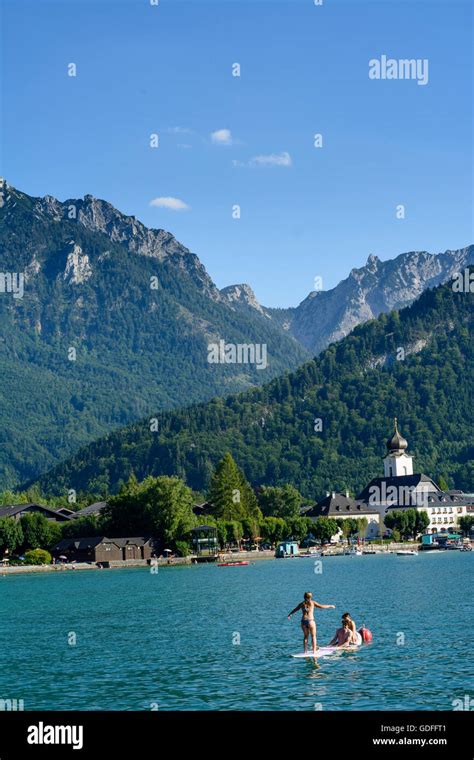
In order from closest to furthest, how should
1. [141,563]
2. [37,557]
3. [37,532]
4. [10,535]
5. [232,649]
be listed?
[232,649] → [37,557] → [141,563] → [10,535] → [37,532]

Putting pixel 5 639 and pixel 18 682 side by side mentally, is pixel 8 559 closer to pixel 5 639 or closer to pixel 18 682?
pixel 5 639

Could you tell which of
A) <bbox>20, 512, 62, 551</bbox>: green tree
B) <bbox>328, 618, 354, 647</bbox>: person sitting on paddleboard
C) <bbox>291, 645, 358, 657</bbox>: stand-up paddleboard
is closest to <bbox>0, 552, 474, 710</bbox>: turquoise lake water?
<bbox>291, 645, 358, 657</bbox>: stand-up paddleboard

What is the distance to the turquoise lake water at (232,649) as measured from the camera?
4306cm

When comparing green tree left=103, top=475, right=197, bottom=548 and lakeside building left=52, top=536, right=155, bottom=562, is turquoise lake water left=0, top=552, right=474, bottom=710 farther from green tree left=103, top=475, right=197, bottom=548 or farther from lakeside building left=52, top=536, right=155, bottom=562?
green tree left=103, top=475, right=197, bottom=548

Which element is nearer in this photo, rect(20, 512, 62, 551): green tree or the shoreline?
the shoreline

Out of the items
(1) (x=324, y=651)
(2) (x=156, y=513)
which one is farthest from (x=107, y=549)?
(1) (x=324, y=651)

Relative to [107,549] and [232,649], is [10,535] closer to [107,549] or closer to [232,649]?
[107,549]

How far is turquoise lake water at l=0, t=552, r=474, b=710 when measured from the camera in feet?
141

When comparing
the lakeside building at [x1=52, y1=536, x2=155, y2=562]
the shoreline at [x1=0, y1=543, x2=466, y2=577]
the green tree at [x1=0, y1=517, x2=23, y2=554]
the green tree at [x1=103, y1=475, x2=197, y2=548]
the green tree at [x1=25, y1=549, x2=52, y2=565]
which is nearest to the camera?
the shoreline at [x1=0, y1=543, x2=466, y2=577]

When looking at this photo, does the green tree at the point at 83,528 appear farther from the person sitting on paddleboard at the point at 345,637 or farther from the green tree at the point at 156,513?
the person sitting on paddleboard at the point at 345,637

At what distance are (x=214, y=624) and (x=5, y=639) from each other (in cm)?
1260

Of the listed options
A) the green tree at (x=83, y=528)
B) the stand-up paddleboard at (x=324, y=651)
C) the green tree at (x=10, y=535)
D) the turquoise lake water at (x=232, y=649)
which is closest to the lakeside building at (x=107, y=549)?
the green tree at (x=83, y=528)

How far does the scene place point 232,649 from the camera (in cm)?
5653
